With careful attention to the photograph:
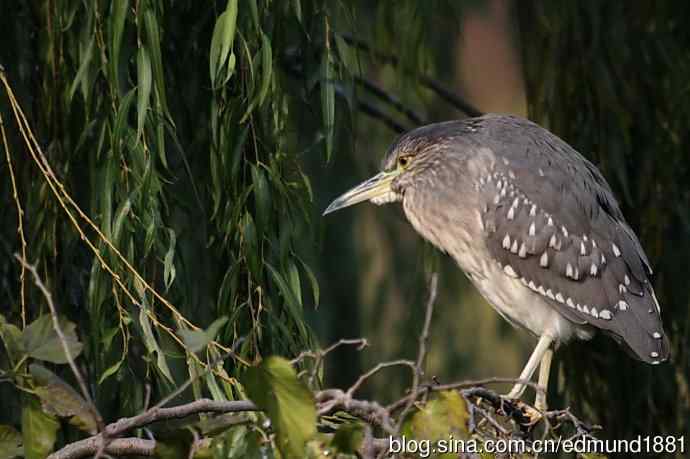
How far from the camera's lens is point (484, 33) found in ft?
31.1

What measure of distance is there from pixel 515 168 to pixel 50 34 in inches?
49.6

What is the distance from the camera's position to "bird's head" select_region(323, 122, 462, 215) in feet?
10.7

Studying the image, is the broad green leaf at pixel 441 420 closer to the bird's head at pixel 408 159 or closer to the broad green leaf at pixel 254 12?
the broad green leaf at pixel 254 12

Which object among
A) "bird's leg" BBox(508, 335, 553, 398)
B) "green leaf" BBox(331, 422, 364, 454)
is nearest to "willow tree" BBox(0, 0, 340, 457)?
"green leaf" BBox(331, 422, 364, 454)

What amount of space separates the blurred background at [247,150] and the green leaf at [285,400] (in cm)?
60

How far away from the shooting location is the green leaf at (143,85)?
215cm

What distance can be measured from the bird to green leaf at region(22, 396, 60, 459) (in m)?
1.47

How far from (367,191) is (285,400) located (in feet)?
5.61

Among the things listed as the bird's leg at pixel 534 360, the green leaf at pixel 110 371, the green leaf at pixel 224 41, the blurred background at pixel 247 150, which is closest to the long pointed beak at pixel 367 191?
the blurred background at pixel 247 150

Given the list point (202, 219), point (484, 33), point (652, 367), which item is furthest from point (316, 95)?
point (484, 33)

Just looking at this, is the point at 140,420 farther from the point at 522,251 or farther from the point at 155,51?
the point at 522,251

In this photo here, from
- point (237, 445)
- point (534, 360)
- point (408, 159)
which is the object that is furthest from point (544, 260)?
point (237, 445)

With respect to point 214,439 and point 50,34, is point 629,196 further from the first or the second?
point 214,439

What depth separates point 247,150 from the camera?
2314mm
